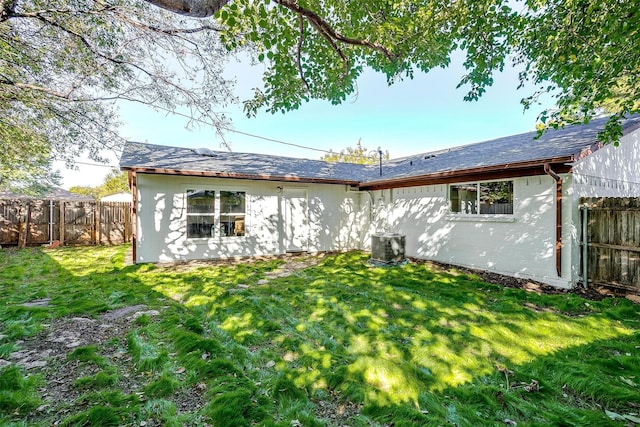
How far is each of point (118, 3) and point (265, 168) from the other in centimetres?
563

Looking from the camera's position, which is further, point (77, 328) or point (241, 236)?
point (241, 236)

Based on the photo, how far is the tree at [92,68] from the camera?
196 inches

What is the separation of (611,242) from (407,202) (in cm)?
477

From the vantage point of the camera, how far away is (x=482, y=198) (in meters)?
7.31

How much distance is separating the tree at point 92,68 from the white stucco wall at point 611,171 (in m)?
7.69

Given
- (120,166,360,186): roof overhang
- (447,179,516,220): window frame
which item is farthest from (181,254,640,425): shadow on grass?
(120,166,360,186): roof overhang

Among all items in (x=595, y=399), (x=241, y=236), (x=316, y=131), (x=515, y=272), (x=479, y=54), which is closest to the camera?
(x=595, y=399)

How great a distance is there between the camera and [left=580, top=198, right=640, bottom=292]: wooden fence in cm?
514

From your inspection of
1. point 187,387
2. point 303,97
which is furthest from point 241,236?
point 187,387

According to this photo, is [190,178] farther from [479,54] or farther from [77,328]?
[479,54]

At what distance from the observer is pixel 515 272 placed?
257 inches

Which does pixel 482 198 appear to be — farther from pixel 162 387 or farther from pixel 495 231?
pixel 162 387

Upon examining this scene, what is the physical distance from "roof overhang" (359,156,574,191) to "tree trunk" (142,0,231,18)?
6269 millimetres

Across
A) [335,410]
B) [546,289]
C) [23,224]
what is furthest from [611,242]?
[23,224]
